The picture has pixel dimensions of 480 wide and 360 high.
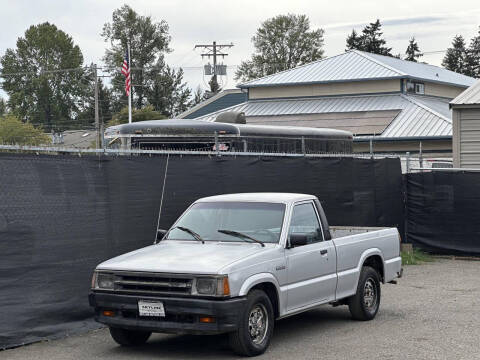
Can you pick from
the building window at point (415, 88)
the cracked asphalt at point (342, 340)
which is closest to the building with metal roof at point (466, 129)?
the cracked asphalt at point (342, 340)

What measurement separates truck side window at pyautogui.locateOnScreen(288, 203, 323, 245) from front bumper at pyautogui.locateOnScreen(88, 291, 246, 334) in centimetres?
163

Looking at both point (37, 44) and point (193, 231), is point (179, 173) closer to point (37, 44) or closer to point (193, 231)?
point (193, 231)

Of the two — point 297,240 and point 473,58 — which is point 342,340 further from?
point 473,58

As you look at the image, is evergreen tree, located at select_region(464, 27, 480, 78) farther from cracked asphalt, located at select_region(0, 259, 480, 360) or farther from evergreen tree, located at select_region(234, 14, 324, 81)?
cracked asphalt, located at select_region(0, 259, 480, 360)

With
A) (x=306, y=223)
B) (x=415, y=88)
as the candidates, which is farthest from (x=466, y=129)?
(x=415, y=88)

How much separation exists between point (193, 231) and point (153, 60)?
7105 centimetres

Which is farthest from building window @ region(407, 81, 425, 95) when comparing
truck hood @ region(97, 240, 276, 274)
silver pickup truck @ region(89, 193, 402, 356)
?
truck hood @ region(97, 240, 276, 274)

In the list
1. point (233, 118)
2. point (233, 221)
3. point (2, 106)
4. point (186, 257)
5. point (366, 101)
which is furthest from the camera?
point (2, 106)

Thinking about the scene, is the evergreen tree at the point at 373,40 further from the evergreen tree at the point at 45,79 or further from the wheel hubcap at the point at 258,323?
the wheel hubcap at the point at 258,323

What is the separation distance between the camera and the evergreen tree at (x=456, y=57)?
3765 inches

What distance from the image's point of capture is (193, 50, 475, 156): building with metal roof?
38250 millimetres

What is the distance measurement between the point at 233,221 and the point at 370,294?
238 cm

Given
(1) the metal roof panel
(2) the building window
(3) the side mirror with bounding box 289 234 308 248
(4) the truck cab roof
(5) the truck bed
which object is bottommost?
(5) the truck bed

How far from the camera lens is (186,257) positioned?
8898mm
